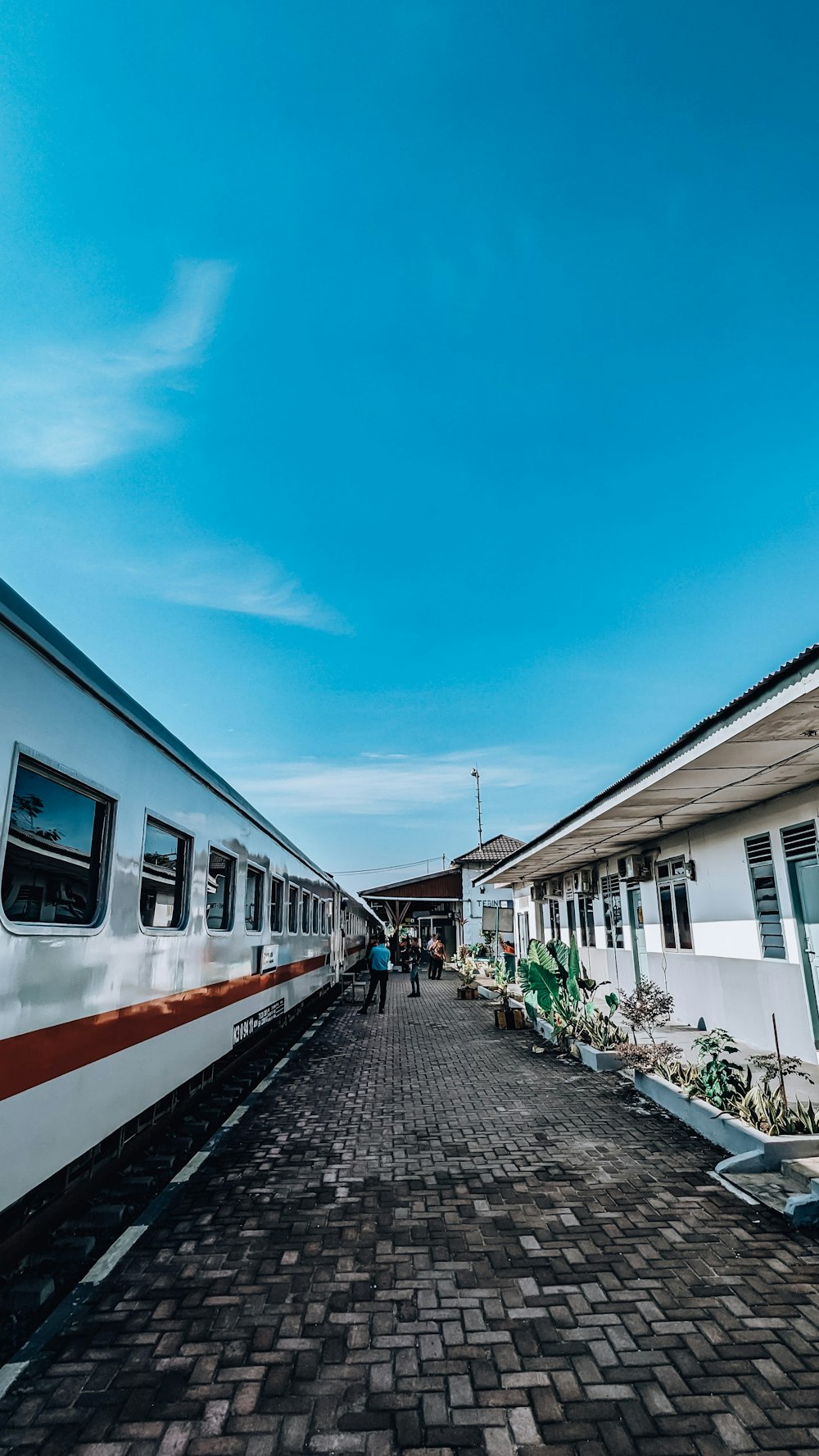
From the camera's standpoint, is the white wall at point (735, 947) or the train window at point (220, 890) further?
the white wall at point (735, 947)

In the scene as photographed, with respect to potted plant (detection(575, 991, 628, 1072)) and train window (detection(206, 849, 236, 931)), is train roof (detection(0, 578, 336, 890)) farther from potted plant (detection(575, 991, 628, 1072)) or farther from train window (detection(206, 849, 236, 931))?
potted plant (detection(575, 991, 628, 1072))

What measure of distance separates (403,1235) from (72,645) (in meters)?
3.63

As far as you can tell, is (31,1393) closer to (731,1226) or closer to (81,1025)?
(81,1025)

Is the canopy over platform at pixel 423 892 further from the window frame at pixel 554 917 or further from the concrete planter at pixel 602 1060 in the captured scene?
the concrete planter at pixel 602 1060

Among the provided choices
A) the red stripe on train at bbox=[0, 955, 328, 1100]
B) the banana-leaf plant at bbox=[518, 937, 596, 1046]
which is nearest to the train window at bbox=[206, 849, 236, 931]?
the red stripe on train at bbox=[0, 955, 328, 1100]

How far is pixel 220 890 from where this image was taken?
638cm

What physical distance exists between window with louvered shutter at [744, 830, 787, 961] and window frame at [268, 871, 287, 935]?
570 centimetres

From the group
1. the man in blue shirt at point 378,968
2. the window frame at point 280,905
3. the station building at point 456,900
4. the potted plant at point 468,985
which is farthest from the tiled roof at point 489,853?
the window frame at point 280,905

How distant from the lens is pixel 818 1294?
3.18 meters

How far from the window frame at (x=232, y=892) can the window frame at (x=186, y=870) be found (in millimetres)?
386

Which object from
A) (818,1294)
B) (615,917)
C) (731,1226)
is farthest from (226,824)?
(615,917)

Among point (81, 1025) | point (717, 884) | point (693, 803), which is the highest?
point (693, 803)

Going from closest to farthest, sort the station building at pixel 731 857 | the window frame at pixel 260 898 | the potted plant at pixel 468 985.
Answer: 1. the station building at pixel 731 857
2. the window frame at pixel 260 898
3. the potted plant at pixel 468 985

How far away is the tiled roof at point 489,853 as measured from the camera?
3228 cm
